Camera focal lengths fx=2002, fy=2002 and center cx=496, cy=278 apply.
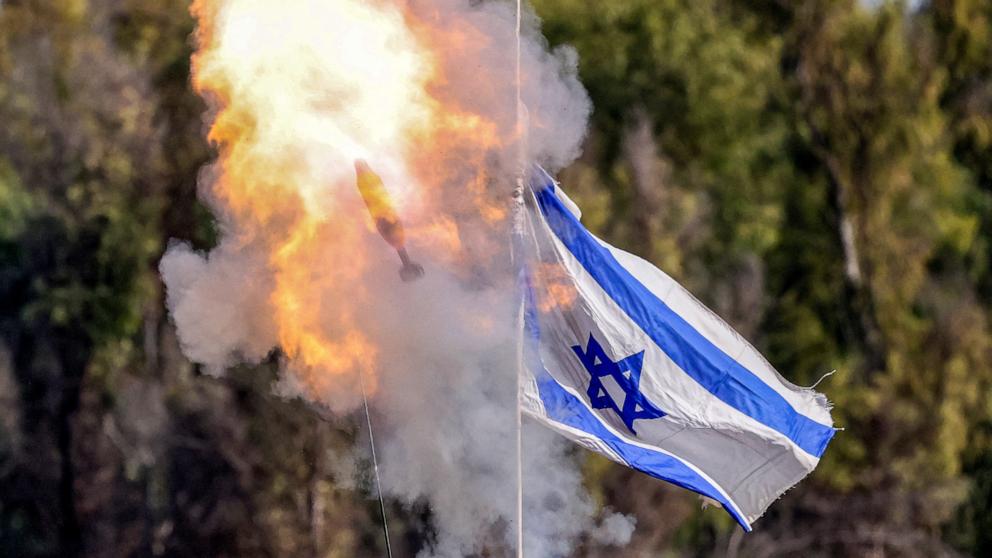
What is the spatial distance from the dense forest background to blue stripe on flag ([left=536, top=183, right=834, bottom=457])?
16477 millimetres

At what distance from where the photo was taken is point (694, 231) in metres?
33.4

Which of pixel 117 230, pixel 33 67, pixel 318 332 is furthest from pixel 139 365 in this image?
pixel 318 332

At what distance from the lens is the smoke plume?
1406 cm

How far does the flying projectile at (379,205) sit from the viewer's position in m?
14.2

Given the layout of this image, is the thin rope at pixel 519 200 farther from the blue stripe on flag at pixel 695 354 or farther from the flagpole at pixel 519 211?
the blue stripe on flag at pixel 695 354

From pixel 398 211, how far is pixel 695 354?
2.34 metres

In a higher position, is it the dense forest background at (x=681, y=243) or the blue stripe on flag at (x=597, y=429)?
the blue stripe on flag at (x=597, y=429)

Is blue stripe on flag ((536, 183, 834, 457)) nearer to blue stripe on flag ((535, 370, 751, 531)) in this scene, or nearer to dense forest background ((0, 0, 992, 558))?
blue stripe on flag ((535, 370, 751, 531))

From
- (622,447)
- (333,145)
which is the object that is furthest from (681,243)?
(622,447)

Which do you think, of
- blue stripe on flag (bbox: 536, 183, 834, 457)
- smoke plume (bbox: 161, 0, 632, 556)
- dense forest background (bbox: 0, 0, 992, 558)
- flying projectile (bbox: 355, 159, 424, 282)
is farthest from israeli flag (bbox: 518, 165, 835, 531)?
dense forest background (bbox: 0, 0, 992, 558)

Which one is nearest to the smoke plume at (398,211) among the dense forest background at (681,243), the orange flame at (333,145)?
the orange flame at (333,145)

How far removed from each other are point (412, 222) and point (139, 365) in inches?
786

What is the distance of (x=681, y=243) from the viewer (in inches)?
1298

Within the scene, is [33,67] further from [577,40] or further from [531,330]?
[531,330]
